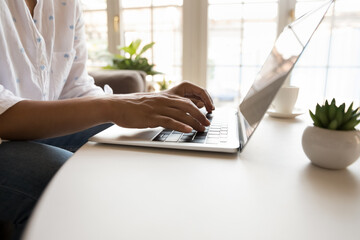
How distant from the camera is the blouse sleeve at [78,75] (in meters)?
0.98

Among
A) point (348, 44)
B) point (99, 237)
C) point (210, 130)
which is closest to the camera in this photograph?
point (99, 237)

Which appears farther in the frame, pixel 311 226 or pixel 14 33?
pixel 14 33

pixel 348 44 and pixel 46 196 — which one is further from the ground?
pixel 348 44

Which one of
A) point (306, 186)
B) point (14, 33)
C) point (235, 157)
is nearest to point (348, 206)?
point (306, 186)

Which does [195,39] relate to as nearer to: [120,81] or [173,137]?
[120,81]

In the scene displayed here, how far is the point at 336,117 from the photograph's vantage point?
40cm

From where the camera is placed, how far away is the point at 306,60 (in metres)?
2.32

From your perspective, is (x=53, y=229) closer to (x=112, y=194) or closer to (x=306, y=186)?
(x=112, y=194)

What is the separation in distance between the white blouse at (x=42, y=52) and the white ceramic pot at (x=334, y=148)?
53 centimetres

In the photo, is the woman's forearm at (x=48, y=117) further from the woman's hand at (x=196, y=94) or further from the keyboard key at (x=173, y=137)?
the woman's hand at (x=196, y=94)

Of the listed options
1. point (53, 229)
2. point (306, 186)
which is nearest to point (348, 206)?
point (306, 186)

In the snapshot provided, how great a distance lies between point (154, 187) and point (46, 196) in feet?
0.38

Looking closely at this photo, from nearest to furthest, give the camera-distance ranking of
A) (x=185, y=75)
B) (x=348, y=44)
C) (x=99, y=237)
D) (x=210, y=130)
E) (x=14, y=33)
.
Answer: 1. (x=99, y=237)
2. (x=210, y=130)
3. (x=14, y=33)
4. (x=348, y=44)
5. (x=185, y=75)

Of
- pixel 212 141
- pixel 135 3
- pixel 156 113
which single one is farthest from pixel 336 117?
pixel 135 3
